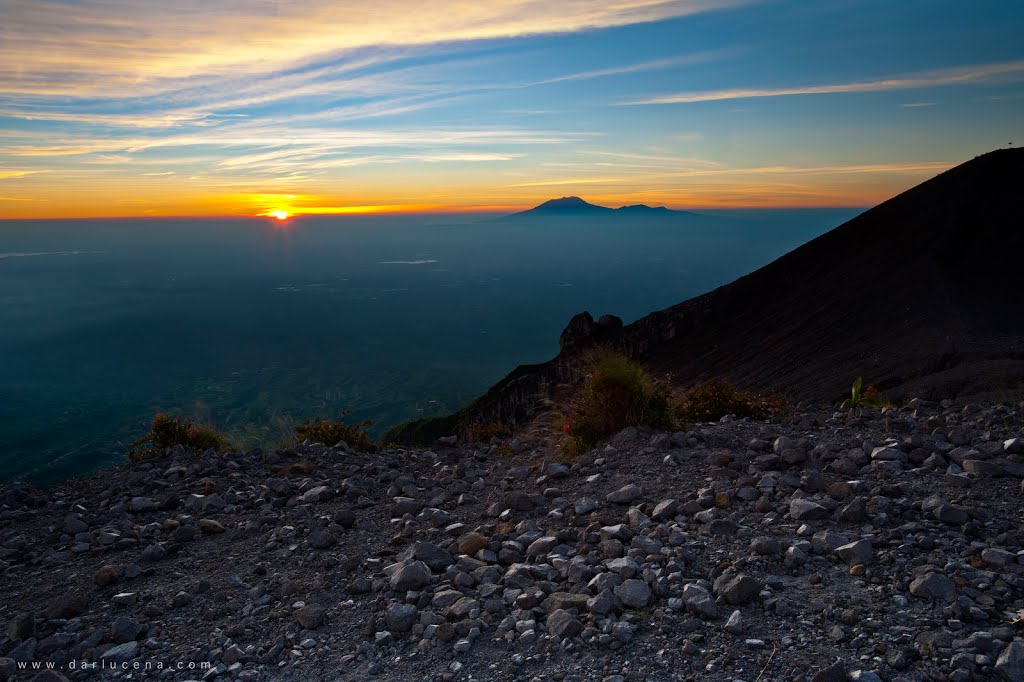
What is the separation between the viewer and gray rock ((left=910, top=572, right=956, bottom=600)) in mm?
3287

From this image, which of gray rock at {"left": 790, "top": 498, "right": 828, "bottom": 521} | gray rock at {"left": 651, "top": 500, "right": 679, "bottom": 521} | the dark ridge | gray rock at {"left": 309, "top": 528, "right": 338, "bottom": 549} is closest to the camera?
gray rock at {"left": 790, "top": 498, "right": 828, "bottom": 521}

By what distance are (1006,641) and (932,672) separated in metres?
0.45

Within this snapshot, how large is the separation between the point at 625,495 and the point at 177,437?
7207 millimetres

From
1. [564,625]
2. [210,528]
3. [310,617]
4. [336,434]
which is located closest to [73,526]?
[210,528]

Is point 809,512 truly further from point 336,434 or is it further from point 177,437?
point 177,437

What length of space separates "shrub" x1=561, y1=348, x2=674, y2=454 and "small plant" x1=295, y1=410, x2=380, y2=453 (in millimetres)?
3529

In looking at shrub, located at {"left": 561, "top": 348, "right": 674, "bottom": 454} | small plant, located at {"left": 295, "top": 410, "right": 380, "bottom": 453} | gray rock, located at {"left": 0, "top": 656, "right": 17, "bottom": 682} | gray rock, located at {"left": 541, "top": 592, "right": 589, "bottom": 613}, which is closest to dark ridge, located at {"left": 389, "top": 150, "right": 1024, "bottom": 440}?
shrub, located at {"left": 561, "top": 348, "right": 674, "bottom": 454}

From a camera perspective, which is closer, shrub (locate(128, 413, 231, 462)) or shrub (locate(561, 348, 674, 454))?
shrub (locate(561, 348, 674, 454))

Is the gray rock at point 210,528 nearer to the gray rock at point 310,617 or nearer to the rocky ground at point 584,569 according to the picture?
the rocky ground at point 584,569

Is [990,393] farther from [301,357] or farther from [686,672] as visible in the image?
[301,357]

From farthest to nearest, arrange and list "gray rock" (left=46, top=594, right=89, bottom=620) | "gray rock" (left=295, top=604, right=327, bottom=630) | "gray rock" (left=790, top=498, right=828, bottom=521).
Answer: "gray rock" (left=790, top=498, right=828, bottom=521) < "gray rock" (left=46, top=594, right=89, bottom=620) < "gray rock" (left=295, top=604, right=327, bottom=630)

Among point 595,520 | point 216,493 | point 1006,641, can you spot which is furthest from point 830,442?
point 216,493

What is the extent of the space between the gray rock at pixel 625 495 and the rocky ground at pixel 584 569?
13 mm

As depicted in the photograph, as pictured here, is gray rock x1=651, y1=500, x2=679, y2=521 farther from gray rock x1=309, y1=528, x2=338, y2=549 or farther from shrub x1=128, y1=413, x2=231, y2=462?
shrub x1=128, y1=413, x2=231, y2=462
